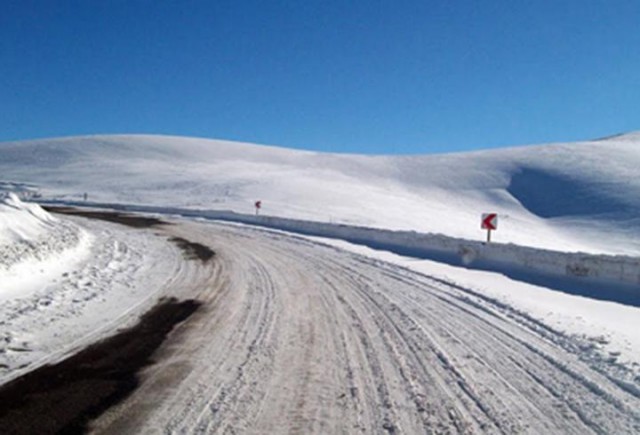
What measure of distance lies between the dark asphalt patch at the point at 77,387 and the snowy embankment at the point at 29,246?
3.75 meters

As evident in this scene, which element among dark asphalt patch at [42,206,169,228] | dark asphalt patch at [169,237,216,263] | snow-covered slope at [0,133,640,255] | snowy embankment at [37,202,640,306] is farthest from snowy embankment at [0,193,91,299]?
snow-covered slope at [0,133,640,255]

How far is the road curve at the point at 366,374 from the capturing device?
4273mm

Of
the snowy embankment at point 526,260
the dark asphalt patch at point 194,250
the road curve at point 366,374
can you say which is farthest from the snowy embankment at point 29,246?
the snowy embankment at point 526,260

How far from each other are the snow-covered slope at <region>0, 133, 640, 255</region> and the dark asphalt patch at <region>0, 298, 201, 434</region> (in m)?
30.5

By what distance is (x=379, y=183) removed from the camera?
75.2 metres

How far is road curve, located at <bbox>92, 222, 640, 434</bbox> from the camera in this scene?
4273 mm

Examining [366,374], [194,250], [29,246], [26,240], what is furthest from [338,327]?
[194,250]

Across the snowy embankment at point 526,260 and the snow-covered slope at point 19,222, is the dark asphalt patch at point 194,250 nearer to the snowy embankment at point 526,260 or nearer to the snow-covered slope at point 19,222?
the snow-covered slope at point 19,222

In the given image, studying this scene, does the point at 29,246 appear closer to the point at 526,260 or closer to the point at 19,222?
the point at 19,222

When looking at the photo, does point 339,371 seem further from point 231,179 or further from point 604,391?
point 231,179

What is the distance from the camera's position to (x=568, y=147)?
100 m

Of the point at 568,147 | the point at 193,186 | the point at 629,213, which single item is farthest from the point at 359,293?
the point at 568,147

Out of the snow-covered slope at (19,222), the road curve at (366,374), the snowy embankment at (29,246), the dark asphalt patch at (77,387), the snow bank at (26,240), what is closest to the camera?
the dark asphalt patch at (77,387)

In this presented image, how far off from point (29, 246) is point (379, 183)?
65280 millimetres
